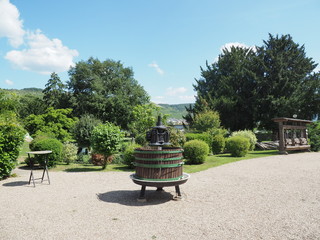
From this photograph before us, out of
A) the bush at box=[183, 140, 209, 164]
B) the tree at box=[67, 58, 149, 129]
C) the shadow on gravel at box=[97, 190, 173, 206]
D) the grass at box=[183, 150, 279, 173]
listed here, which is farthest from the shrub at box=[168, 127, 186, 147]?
the tree at box=[67, 58, 149, 129]

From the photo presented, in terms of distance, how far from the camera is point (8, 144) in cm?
934

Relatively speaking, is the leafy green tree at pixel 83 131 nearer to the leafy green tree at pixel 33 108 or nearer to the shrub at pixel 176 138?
the shrub at pixel 176 138

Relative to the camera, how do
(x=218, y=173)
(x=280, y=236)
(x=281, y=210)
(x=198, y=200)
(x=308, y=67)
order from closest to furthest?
(x=280, y=236) → (x=281, y=210) → (x=198, y=200) → (x=218, y=173) → (x=308, y=67)

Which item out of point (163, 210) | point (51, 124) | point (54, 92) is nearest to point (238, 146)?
point (163, 210)

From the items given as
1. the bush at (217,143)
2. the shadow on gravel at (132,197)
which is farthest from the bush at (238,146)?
the shadow on gravel at (132,197)

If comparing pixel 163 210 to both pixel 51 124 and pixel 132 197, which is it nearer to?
pixel 132 197

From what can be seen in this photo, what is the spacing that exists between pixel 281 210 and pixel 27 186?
7.72 metres

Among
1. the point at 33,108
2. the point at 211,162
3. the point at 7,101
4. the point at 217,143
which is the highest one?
the point at 33,108

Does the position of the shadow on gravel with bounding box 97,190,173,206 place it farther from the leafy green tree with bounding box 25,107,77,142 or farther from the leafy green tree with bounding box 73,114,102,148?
the leafy green tree with bounding box 73,114,102,148

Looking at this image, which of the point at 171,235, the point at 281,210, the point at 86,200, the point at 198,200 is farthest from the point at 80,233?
the point at 281,210

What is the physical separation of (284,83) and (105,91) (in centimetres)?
2410

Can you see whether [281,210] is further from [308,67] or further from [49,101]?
[49,101]

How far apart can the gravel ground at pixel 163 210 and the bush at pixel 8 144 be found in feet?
1.92

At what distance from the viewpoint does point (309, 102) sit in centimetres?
2959
